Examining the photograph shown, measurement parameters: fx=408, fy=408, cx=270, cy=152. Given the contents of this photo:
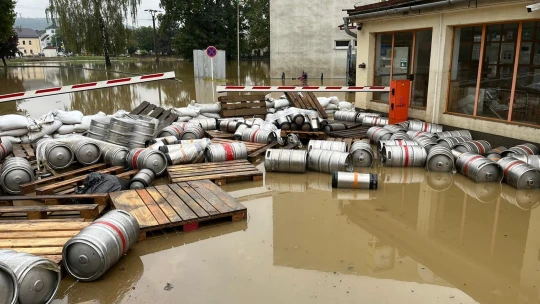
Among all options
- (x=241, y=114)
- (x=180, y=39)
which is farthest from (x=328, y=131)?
(x=180, y=39)

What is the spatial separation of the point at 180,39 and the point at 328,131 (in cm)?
4155

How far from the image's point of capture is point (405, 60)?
12.5 meters

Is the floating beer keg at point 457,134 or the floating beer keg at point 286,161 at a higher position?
the floating beer keg at point 457,134

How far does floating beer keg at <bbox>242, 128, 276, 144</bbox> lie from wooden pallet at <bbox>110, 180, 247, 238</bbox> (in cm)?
320

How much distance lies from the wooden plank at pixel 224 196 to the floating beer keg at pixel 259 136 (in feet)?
9.82

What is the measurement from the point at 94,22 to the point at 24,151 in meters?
→ 36.3

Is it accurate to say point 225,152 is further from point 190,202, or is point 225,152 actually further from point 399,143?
point 399,143

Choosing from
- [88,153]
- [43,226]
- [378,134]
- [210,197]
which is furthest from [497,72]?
[43,226]

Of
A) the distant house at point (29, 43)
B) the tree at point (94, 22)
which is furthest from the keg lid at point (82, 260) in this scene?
the distant house at point (29, 43)

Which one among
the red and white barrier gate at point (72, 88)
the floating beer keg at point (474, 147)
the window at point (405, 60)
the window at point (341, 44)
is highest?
the window at point (341, 44)

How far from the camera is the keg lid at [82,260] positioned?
4297mm

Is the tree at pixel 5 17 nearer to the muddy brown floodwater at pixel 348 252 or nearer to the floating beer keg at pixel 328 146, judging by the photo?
the floating beer keg at pixel 328 146

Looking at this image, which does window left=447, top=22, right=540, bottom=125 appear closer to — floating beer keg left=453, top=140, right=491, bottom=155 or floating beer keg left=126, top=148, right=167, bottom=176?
floating beer keg left=453, top=140, right=491, bottom=155

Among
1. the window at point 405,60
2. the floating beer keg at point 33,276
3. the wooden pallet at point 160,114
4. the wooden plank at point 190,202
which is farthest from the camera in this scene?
the window at point 405,60
